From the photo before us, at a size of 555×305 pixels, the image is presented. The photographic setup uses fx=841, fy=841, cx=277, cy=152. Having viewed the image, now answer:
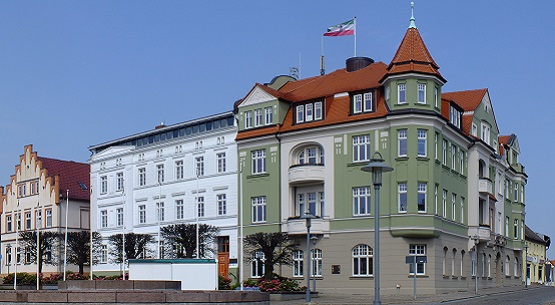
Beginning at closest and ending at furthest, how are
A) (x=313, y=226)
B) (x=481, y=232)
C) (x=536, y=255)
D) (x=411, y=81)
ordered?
(x=411, y=81), (x=313, y=226), (x=481, y=232), (x=536, y=255)

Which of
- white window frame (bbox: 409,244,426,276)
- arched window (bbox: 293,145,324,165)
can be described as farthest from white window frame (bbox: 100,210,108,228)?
white window frame (bbox: 409,244,426,276)

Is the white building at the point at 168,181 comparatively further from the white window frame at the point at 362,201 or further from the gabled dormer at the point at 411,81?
the gabled dormer at the point at 411,81

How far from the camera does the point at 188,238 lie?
60688 mm

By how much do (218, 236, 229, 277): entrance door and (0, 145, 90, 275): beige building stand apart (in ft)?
59.4

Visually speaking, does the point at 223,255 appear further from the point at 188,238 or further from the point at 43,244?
the point at 43,244

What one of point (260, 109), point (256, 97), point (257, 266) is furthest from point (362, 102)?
point (257, 266)

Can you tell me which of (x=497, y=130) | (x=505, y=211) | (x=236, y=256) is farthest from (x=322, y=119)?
(x=505, y=211)

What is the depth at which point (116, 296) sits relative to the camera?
28.4 m

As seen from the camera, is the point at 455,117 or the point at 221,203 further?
the point at 221,203

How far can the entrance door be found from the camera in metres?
63.5

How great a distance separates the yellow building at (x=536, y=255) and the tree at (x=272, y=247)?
173 feet

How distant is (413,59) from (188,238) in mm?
20515

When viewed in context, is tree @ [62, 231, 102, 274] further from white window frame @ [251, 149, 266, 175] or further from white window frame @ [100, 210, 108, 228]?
white window frame @ [251, 149, 266, 175]

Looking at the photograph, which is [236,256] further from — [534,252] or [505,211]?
[534,252]
